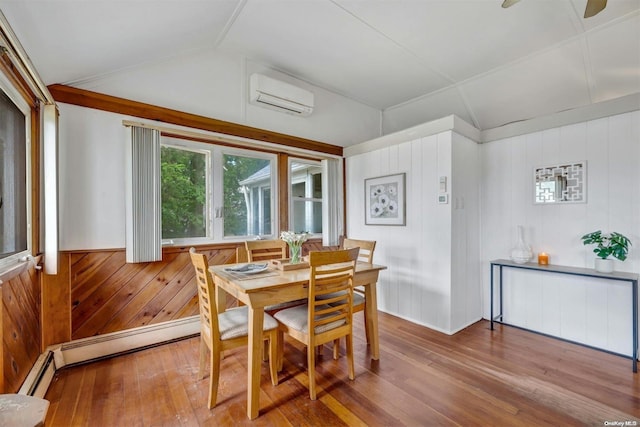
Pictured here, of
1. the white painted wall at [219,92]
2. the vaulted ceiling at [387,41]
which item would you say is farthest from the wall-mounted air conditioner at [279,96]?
the vaulted ceiling at [387,41]

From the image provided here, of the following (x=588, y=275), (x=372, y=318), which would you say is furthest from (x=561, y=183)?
(x=372, y=318)

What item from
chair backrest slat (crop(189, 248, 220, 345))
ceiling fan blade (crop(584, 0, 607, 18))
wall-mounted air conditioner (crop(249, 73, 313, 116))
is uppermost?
wall-mounted air conditioner (crop(249, 73, 313, 116))

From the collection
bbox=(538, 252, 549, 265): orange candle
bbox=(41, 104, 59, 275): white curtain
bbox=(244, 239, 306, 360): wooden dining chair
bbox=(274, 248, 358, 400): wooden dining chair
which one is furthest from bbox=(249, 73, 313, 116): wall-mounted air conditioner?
bbox=(538, 252, 549, 265): orange candle

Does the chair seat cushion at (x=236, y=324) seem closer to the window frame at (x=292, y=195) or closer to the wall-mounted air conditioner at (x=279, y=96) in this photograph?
the window frame at (x=292, y=195)

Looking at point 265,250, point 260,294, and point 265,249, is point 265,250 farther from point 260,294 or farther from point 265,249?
point 260,294

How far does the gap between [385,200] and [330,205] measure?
775 mm

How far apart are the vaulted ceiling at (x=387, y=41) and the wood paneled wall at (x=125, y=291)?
1531 mm

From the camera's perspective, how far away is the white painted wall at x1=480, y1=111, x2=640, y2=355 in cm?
245

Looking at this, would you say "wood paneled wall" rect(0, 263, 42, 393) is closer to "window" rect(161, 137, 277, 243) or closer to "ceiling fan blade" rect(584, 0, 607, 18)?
"window" rect(161, 137, 277, 243)

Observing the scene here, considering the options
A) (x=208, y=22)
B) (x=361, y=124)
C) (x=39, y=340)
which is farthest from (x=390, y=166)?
(x=39, y=340)

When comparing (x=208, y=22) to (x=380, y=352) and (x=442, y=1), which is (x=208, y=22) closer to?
(x=442, y=1)

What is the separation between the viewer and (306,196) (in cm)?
393

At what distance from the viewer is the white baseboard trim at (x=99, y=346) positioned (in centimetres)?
193

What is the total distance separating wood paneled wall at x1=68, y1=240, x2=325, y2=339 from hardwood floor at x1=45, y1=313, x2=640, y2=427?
1.03ft
